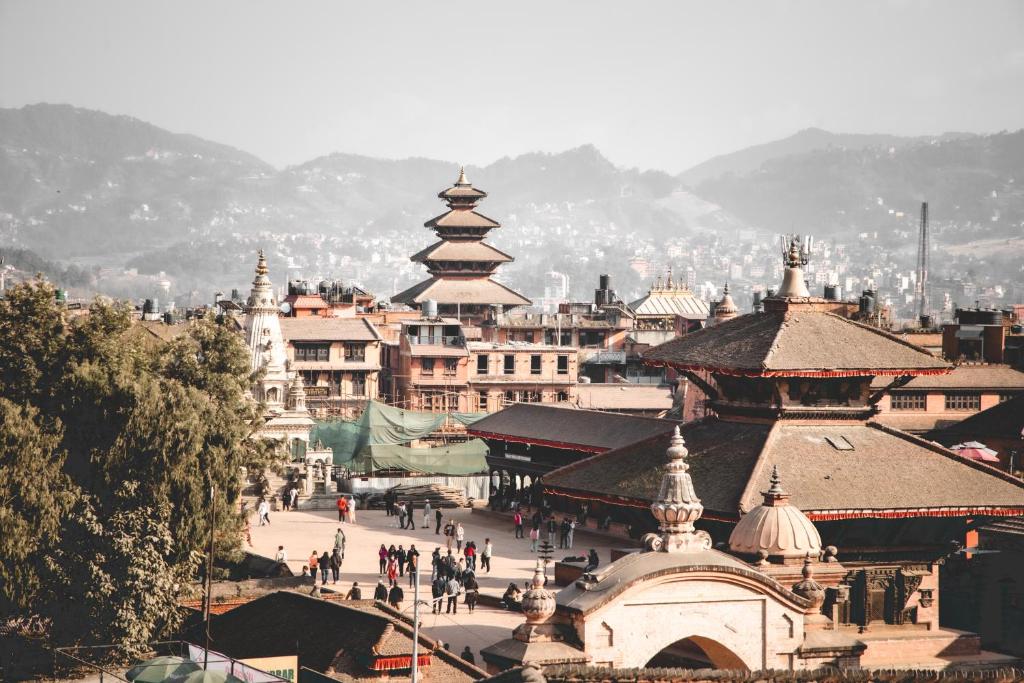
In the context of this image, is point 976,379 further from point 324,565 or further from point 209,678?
point 209,678

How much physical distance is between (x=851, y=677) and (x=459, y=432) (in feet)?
220

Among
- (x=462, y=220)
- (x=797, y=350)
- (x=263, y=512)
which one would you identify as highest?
(x=462, y=220)

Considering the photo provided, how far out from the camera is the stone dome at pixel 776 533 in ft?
116

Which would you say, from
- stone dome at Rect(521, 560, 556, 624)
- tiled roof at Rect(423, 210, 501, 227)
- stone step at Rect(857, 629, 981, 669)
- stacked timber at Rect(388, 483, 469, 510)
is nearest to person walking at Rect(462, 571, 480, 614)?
stone step at Rect(857, 629, 981, 669)

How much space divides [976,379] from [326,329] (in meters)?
44.5

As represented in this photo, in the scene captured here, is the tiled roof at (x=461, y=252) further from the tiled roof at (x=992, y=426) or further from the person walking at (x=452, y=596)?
the person walking at (x=452, y=596)

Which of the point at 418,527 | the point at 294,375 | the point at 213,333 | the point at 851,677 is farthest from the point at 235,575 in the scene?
the point at 294,375

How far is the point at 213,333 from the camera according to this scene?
5819 cm

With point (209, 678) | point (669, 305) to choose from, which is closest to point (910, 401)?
point (209, 678)

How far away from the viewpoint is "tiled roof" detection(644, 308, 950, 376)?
4541 centimetres

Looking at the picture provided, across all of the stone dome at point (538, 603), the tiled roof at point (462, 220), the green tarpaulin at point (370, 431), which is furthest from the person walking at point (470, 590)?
the tiled roof at point (462, 220)

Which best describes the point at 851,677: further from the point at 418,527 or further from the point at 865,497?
the point at 418,527

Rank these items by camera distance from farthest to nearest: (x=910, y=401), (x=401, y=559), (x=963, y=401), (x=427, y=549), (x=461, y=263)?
1. (x=461, y=263)
2. (x=963, y=401)
3. (x=910, y=401)
4. (x=427, y=549)
5. (x=401, y=559)

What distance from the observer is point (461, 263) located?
13675cm
